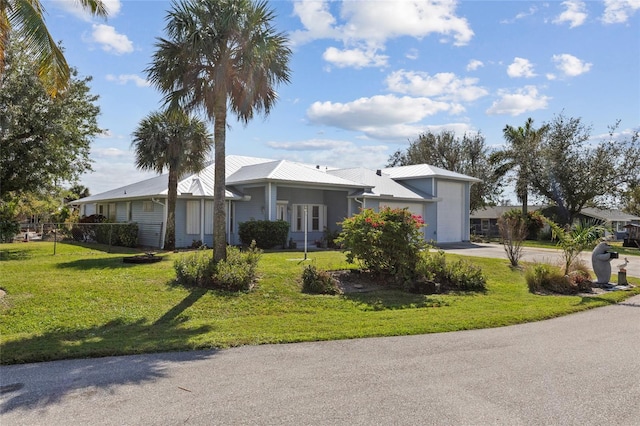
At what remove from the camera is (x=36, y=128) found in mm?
17750

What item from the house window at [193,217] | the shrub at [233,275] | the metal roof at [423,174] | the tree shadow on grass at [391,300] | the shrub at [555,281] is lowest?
the tree shadow on grass at [391,300]

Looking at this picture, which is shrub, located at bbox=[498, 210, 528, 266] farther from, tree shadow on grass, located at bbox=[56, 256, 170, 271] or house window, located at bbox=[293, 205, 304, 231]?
Result: tree shadow on grass, located at bbox=[56, 256, 170, 271]

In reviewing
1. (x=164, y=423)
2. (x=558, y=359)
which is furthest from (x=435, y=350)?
(x=164, y=423)

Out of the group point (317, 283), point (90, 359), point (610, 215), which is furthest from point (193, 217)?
point (610, 215)

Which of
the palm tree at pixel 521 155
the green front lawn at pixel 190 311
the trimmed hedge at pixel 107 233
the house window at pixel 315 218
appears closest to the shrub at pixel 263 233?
the house window at pixel 315 218

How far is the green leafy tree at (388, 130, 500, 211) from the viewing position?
45188 millimetres

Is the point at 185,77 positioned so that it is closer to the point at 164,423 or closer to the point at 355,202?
the point at 164,423

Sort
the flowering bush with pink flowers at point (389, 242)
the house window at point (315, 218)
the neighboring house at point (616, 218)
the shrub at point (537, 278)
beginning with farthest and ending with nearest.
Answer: the neighboring house at point (616, 218) < the house window at point (315, 218) < the shrub at point (537, 278) < the flowering bush with pink flowers at point (389, 242)

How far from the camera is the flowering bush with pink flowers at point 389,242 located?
13.0 m

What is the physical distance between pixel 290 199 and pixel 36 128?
12.1m

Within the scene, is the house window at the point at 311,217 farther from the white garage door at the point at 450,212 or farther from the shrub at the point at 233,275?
the shrub at the point at 233,275

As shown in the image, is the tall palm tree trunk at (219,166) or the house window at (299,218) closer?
the tall palm tree trunk at (219,166)

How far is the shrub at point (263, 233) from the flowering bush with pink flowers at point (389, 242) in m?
7.65

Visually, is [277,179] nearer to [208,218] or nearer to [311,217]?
[208,218]
